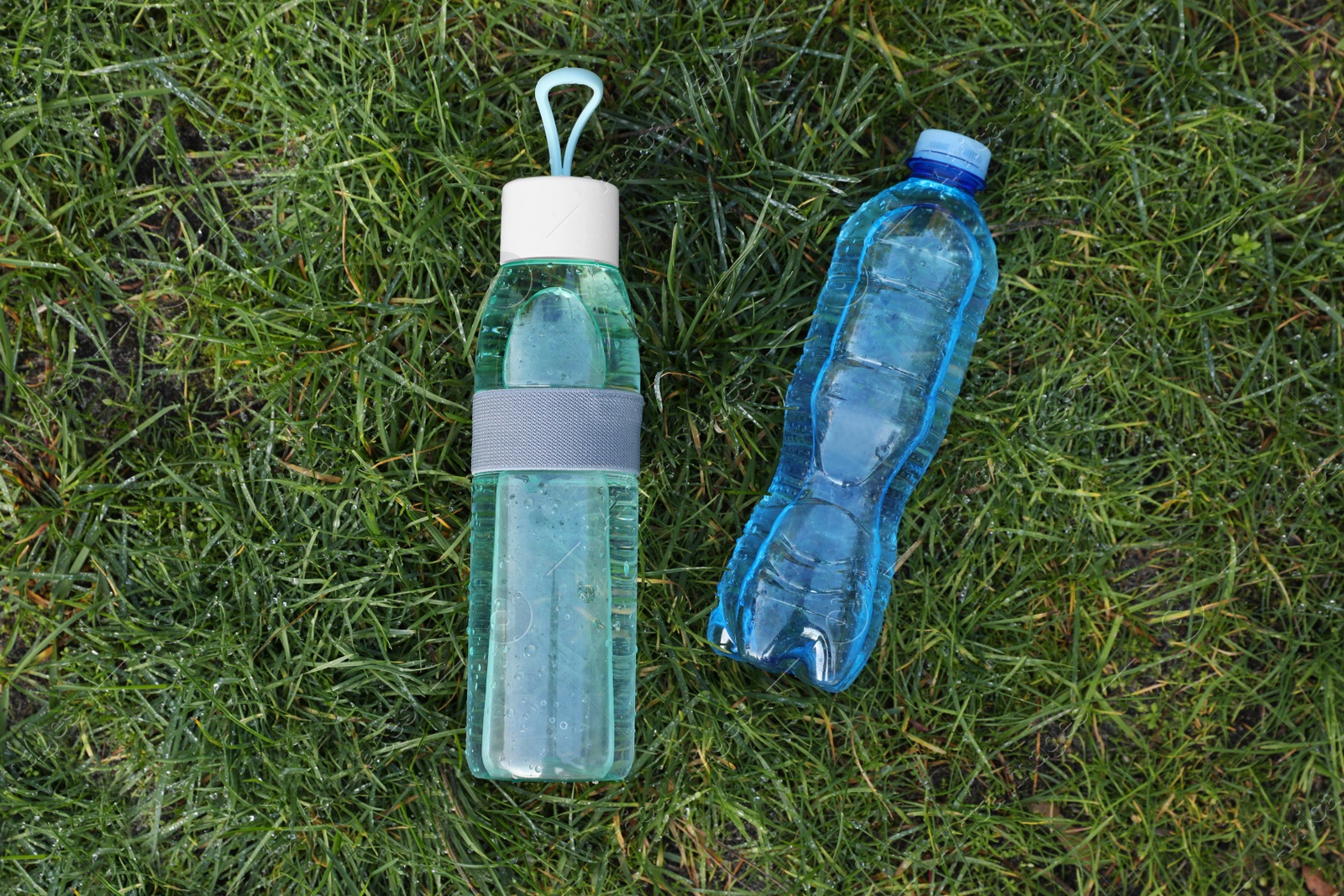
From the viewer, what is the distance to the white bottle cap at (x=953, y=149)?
1.81 m

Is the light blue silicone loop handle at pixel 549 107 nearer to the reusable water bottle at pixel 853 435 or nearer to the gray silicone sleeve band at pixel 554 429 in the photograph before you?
the gray silicone sleeve band at pixel 554 429

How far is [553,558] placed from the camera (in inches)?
70.0

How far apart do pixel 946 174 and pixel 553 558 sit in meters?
1.11

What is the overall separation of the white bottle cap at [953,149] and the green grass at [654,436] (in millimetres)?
162

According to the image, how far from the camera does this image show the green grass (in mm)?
1932

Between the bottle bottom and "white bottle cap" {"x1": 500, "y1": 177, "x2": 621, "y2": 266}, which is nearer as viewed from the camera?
"white bottle cap" {"x1": 500, "y1": 177, "x2": 621, "y2": 266}

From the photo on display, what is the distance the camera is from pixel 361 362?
76.1 inches

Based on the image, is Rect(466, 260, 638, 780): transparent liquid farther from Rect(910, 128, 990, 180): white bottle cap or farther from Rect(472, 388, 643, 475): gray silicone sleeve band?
Rect(910, 128, 990, 180): white bottle cap

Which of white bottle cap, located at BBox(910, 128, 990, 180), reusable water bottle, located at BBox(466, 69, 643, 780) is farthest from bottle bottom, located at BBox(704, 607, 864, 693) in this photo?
white bottle cap, located at BBox(910, 128, 990, 180)

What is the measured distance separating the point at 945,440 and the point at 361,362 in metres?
1.28

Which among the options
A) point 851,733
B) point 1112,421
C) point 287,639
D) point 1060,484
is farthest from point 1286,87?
point 287,639

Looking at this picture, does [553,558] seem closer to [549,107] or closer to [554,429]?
[554,429]

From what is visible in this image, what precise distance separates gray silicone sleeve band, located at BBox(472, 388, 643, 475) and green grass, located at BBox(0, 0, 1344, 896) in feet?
0.69

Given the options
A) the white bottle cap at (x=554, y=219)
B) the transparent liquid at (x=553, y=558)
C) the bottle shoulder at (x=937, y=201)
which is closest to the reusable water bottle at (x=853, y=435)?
the bottle shoulder at (x=937, y=201)
